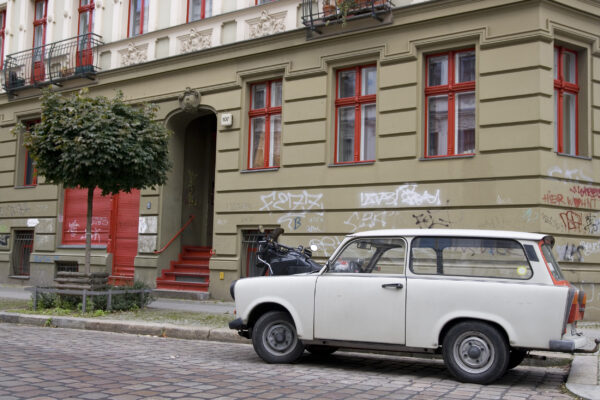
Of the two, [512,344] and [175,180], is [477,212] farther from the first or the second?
[175,180]

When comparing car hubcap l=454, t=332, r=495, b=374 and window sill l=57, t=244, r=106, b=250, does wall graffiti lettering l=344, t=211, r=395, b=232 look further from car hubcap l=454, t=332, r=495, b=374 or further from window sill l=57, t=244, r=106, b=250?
window sill l=57, t=244, r=106, b=250

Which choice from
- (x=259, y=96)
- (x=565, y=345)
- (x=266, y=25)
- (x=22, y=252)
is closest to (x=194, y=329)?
(x=565, y=345)

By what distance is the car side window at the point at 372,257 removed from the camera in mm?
7695

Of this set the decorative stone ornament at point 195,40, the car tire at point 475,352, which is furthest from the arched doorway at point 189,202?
the car tire at point 475,352

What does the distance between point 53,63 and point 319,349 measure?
16158 millimetres

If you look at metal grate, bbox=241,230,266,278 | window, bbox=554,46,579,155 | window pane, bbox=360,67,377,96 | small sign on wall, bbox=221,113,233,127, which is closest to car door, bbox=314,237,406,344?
window, bbox=554,46,579,155

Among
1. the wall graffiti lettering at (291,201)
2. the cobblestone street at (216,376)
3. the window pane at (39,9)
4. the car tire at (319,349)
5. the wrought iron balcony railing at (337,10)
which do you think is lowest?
the cobblestone street at (216,376)

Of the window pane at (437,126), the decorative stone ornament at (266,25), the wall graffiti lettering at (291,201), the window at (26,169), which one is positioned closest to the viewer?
the window pane at (437,126)

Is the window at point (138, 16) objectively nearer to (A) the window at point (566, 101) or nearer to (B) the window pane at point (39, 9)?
(B) the window pane at point (39, 9)

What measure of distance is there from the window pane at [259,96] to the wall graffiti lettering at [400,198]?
13.3 ft

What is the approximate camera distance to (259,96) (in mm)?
16906

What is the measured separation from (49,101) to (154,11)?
6.35m

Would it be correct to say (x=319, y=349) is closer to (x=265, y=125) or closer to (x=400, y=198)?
(x=400, y=198)

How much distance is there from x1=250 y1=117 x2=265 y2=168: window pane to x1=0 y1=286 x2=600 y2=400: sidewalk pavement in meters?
3.79
